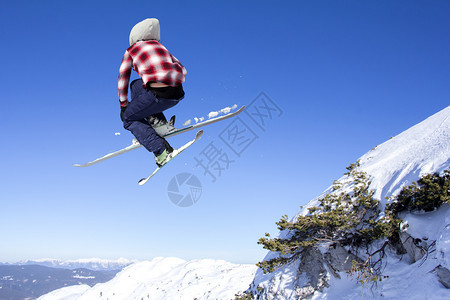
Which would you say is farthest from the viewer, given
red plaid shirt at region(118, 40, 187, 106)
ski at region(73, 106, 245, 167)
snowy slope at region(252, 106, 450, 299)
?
ski at region(73, 106, 245, 167)

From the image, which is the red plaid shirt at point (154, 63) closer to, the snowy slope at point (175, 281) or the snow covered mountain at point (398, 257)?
the snow covered mountain at point (398, 257)

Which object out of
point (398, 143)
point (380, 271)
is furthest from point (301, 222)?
point (398, 143)

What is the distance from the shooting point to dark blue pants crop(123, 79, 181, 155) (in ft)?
14.1

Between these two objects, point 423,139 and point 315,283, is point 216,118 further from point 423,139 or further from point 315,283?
point 423,139

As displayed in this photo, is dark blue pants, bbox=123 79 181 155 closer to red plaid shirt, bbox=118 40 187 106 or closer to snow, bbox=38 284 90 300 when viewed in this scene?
red plaid shirt, bbox=118 40 187 106

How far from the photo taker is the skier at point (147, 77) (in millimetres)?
3955

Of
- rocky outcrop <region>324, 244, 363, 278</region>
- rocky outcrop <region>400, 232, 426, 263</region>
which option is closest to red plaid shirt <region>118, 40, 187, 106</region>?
rocky outcrop <region>400, 232, 426, 263</region>

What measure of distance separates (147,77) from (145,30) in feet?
2.38

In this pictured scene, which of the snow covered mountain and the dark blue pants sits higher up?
the dark blue pants

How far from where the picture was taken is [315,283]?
23.4ft

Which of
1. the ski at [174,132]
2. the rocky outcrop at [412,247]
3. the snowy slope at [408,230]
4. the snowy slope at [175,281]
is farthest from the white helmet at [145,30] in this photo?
the snowy slope at [175,281]

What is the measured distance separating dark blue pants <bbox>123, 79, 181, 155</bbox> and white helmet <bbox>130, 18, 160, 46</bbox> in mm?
646

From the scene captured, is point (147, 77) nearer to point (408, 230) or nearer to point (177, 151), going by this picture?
point (177, 151)

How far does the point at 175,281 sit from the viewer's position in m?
26.8
